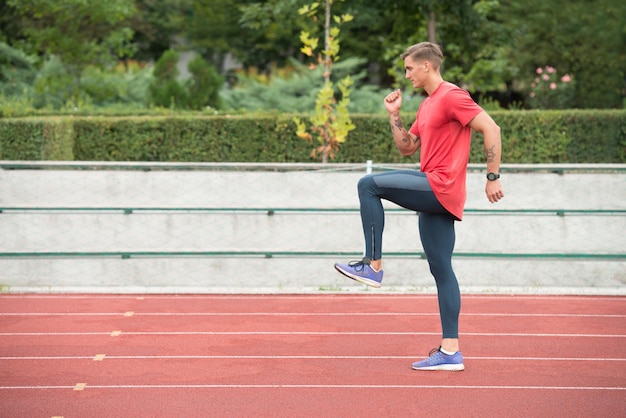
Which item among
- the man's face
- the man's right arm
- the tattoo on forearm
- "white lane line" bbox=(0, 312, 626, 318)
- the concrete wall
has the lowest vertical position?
"white lane line" bbox=(0, 312, 626, 318)

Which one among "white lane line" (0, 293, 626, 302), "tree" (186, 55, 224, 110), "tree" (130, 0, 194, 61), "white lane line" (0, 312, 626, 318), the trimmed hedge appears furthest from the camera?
"tree" (130, 0, 194, 61)

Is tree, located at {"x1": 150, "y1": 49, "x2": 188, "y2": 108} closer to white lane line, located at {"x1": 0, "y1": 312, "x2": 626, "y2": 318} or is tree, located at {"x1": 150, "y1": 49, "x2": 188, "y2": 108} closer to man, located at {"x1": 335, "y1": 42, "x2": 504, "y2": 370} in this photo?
white lane line, located at {"x1": 0, "y1": 312, "x2": 626, "y2": 318}

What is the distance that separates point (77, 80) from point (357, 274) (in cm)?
2074

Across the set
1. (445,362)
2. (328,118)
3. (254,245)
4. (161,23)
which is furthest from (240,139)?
(161,23)

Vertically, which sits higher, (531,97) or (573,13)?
(573,13)

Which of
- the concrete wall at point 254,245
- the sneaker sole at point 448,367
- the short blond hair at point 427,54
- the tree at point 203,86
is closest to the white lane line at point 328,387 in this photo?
the sneaker sole at point 448,367

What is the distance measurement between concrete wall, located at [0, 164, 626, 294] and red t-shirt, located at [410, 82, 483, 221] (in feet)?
13.5

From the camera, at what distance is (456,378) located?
679 centimetres

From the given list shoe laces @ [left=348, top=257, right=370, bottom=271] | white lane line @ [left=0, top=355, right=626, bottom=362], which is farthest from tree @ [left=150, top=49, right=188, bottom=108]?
shoe laces @ [left=348, top=257, right=370, bottom=271]

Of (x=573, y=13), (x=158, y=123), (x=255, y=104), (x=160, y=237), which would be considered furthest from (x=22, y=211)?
(x=573, y=13)

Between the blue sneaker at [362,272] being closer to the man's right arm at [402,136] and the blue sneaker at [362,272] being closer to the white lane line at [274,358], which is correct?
the man's right arm at [402,136]

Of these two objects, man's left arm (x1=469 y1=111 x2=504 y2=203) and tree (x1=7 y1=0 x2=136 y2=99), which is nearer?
man's left arm (x1=469 y1=111 x2=504 y2=203)

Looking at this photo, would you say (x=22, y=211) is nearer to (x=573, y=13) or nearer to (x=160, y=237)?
(x=160, y=237)

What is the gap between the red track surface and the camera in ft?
20.1
